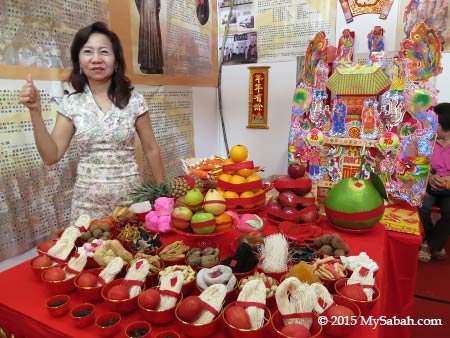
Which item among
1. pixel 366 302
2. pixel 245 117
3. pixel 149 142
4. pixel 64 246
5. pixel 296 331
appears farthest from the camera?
pixel 245 117

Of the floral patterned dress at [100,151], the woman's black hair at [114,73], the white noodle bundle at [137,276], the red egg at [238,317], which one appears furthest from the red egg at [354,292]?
the woman's black hair at [114,73]

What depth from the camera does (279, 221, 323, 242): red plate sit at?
118 cm

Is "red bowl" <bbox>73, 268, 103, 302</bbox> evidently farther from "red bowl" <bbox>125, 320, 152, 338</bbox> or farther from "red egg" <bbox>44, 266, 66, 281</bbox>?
"red bowl" <bbox>125, 320, 152, 338</bbox>

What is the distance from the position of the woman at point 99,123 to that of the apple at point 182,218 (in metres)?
0.54

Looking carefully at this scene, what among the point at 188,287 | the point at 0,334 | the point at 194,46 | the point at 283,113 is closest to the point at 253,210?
the point at 188,287

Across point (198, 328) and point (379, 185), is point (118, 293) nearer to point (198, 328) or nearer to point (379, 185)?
point (198, 328)

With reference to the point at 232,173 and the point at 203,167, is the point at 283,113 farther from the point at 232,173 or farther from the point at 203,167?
the point at 232,173

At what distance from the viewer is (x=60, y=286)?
2.80ft

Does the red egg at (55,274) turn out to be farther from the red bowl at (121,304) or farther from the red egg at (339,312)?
the red egg at (339,312)

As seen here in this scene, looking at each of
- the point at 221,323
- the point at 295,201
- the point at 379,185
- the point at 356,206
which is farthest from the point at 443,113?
the point at 221,323

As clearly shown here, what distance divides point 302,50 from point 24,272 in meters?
2.38

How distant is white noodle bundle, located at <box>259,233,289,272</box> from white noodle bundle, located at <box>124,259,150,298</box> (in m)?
0.31

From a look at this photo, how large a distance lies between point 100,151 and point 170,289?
0.89 metres

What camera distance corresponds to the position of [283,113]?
282 centimetres
